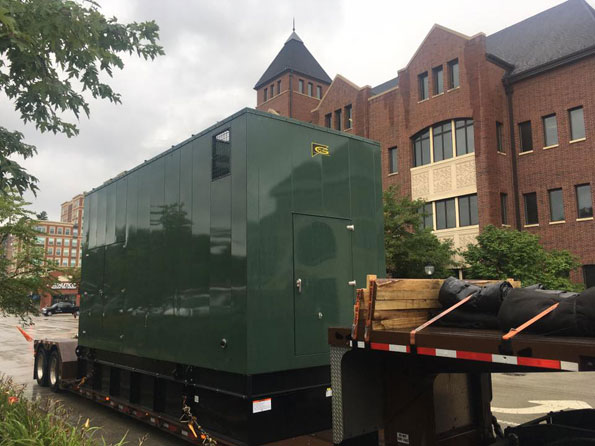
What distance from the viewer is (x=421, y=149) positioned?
29.5m

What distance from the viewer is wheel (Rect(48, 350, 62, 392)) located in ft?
36.9

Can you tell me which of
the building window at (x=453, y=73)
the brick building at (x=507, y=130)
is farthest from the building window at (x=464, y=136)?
the building window at (x=453, y=73)

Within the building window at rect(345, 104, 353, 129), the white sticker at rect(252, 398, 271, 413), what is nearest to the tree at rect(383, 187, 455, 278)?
the building window at rect(345, 104, 353, 129)

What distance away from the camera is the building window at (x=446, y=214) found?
27381 mm

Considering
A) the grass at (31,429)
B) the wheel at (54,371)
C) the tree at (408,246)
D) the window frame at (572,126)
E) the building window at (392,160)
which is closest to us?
the grass at (31,429)

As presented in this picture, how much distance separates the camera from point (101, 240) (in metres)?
9.83

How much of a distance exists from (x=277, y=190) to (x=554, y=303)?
355 cm

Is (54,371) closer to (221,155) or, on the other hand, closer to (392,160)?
(221,155)

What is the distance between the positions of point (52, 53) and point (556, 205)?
83.1ft

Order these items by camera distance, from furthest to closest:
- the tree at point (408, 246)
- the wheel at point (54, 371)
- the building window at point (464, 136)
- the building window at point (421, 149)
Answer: the building window at point (421, 149)
the building window at point (464, 136)
the tree at point (408, 246)
the wheel at point (54, 371)

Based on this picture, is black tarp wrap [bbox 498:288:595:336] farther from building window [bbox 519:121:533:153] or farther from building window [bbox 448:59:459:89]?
building window [bbox 448:59:459:89]

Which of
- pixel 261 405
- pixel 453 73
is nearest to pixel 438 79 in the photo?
pixel 453 73

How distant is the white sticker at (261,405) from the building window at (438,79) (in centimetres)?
2620

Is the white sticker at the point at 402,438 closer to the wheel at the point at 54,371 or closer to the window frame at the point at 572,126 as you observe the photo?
the wheel at the point at 54,371
